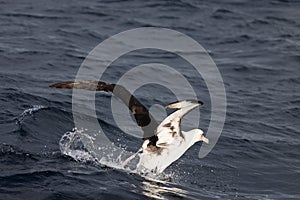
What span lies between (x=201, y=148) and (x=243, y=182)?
1818mm

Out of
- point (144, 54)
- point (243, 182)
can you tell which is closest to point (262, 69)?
point (144, 54)

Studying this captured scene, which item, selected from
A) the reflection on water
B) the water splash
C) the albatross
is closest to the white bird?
the albatross

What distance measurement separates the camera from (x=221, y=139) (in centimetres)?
1521

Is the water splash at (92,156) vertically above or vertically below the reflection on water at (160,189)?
above

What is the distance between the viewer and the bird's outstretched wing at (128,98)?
36.6 feet

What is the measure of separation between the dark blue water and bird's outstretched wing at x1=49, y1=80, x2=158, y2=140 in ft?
2.87

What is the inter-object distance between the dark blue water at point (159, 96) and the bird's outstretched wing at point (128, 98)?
2.87ft

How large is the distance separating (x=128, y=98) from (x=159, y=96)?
6006 millimetres

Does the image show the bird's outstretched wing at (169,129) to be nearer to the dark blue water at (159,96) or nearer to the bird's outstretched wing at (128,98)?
the bird's outstretched wing at (128,98)

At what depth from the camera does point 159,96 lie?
17.5m

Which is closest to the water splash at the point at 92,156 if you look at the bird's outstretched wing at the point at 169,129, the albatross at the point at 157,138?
the albatross at the point at 157,138

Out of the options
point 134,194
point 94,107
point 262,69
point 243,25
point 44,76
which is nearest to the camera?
point 134,194

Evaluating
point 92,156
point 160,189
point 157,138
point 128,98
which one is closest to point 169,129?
point 157,138

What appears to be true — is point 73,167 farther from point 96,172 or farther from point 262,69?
point 262,69
